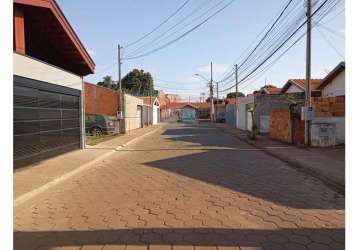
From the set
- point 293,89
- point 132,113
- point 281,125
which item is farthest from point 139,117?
point 281,125

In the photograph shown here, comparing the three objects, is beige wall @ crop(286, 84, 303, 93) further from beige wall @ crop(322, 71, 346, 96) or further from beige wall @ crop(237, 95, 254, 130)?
beige wall @ crop(322, 71, 346, 96)

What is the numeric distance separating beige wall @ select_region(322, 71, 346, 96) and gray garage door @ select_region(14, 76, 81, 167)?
→ 1795cm

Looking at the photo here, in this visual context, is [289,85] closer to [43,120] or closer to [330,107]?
[330,107]

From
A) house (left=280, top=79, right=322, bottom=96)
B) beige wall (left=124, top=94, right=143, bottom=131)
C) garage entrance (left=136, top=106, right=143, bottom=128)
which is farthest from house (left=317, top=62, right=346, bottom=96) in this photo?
garage entrance (left=136, top=106, right=143, bottom=128)

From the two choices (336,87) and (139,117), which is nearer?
(336,87)

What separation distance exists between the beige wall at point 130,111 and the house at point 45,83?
53.3 feet

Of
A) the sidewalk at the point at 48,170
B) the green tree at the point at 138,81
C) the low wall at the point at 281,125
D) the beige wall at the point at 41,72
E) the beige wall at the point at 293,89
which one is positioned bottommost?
the sidewalk at the point at 48,170

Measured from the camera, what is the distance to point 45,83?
13336mm

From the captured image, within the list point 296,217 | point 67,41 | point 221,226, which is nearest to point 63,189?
point 221,226

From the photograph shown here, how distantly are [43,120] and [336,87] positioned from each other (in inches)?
846

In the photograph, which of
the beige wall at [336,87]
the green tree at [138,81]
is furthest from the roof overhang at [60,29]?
the green tree at [138,81]

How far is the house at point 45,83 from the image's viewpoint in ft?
37.3

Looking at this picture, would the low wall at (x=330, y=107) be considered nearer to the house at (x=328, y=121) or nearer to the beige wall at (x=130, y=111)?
the house at (x=328, y=121)
